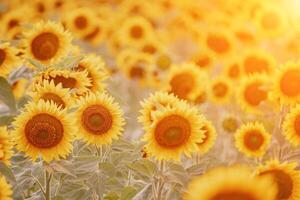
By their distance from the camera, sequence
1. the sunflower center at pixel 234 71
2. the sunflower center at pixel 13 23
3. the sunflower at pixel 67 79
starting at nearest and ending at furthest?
the sunflower at pixel 67 79 < the sunflower center at pixel 234 71 < the sunflower center at pixel 13 23

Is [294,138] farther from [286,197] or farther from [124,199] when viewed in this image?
[124,199]

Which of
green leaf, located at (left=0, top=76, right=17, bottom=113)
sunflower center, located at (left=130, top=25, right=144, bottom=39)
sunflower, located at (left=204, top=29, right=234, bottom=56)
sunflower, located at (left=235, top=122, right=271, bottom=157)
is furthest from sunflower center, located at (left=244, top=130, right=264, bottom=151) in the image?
sunflower center, located at (left=130, top=25, right=144, bottom=39)

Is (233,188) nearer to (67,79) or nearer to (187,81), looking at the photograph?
(67,79)

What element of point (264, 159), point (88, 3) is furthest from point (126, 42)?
point (264, 159)

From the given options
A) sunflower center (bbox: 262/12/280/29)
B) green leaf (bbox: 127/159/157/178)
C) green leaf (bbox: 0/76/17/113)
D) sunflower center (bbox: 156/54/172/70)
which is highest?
sunflower center (bbox: 262/12/280/29)

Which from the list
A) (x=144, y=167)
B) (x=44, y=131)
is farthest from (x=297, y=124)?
(x=44, y=131)

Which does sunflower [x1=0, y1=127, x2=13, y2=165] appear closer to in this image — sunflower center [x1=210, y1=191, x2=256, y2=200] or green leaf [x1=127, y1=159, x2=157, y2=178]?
green leaf [x1=127, y1=159, x2=157, y2=178]

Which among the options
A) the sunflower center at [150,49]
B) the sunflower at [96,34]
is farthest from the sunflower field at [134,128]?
the sunflower center at [150,49]

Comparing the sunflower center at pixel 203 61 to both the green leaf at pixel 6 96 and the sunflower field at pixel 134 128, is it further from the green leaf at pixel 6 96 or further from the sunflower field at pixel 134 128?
the green leaf at pixel 6 96
